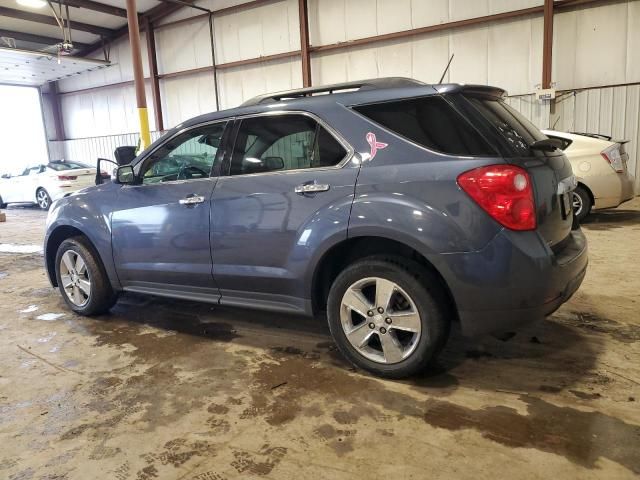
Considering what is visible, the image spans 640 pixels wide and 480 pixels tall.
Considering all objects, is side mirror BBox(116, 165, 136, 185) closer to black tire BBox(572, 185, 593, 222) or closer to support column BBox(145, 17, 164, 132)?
black tire BBox(572, 185, 593, 222)

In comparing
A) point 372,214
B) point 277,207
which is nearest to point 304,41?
point 277,207

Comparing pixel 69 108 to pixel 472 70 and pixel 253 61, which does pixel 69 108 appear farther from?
pixel 472 70

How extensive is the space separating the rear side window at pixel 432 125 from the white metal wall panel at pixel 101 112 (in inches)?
578

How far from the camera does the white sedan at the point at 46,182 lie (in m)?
12.3

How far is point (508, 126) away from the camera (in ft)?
8.99

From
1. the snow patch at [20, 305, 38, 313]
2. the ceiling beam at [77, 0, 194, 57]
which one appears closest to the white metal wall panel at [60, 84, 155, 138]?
the ceiling beam at [77, 0, 194, 57]

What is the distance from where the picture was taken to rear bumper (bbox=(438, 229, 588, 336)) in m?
2.42

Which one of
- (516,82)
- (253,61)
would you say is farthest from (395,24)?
(253,61)

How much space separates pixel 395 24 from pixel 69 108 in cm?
1322

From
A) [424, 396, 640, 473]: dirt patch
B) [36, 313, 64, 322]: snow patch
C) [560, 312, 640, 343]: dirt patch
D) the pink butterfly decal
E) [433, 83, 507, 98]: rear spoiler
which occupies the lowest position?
[424, 396, 640, 473]: dirt patch

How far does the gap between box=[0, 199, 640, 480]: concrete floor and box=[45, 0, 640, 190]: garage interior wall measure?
735 cm

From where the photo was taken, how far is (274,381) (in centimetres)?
294

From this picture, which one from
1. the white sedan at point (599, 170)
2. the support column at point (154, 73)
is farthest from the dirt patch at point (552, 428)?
the support column at point (154, 73)

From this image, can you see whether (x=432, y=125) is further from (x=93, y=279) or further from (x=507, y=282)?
(x=93, y=279)
